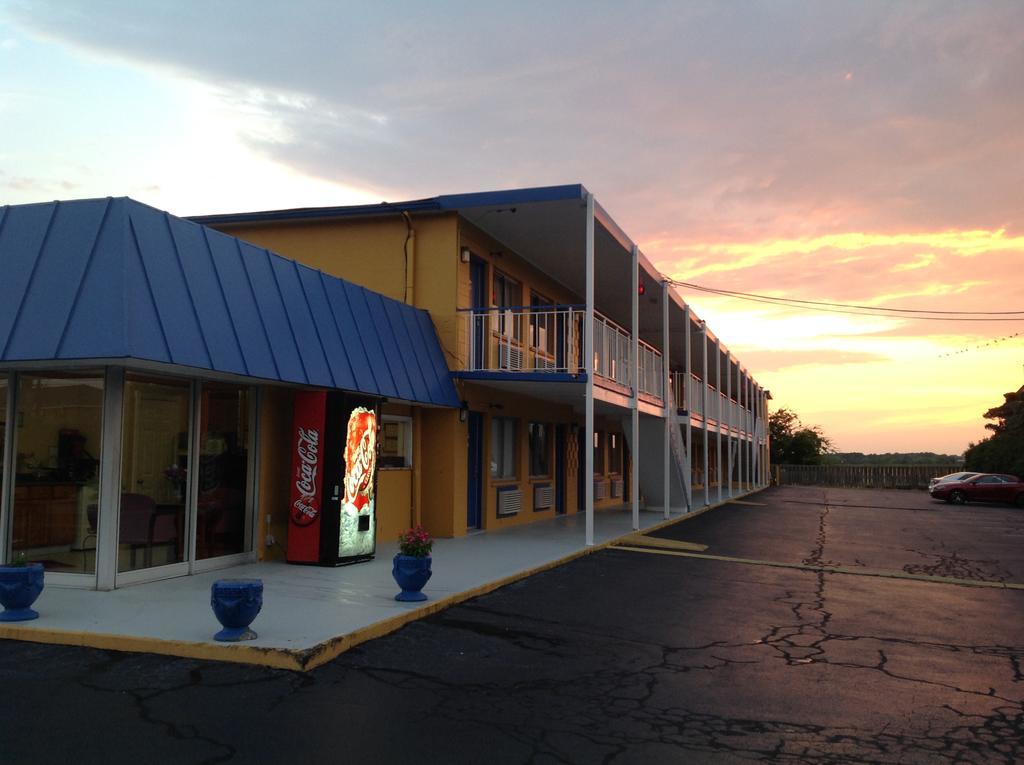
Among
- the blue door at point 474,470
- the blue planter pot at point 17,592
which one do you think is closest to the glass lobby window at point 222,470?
the blue planter pot at point 17,592

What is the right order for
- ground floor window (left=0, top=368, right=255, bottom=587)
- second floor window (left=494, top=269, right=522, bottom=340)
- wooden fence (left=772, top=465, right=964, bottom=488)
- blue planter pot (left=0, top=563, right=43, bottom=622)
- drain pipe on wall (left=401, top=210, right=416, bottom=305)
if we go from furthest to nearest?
wooden fence (left=772, top=465, right=964, bottom=488) → second floor window (left=494, top=269, right=522, bottom=340) → drain pipe on wall (left=401, top=210, right=416, bottom=305) → ground floor window (left=0, top=368, right=255, bottom=587) → blue planter pot (left=0, top=563, right=43, bottom=622)

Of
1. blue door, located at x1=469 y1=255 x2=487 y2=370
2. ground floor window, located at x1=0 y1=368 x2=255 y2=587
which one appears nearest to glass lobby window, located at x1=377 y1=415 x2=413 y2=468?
blue door, located at x1=469 y1=255 x2=487 y2=370

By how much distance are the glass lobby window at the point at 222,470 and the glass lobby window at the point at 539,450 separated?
31.5ft

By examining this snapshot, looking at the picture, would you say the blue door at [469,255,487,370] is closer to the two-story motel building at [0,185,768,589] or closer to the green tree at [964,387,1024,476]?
the two-story motel building at [0,185,768,589]

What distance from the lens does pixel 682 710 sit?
5.77m

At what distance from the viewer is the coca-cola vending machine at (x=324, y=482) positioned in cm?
1145

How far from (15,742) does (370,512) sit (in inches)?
289

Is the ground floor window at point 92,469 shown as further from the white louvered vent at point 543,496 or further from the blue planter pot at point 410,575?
the white louvered vent at point 543,496

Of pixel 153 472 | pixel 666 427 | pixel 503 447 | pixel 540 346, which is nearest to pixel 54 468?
pixel 153 472

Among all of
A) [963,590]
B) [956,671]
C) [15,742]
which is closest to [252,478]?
[15,742]

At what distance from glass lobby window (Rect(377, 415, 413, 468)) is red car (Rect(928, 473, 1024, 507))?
3046cm

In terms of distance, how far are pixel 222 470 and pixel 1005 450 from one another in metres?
42.7

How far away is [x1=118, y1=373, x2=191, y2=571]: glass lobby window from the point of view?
31.3 ft

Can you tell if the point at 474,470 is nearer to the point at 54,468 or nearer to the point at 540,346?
the point at 540,346
